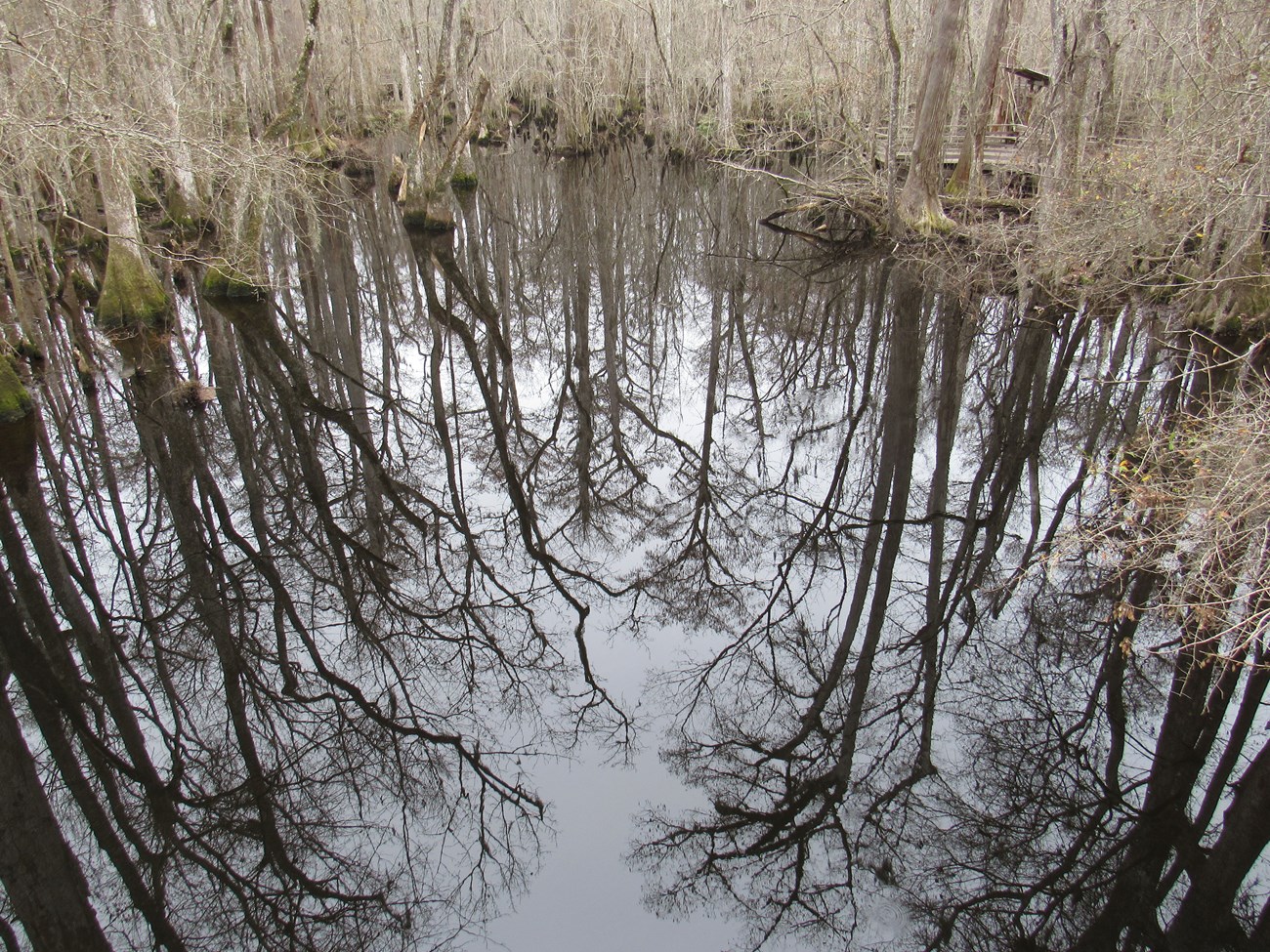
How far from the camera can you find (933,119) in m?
10.8

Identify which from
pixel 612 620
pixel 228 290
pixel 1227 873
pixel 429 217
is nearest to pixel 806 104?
pixel 429 217

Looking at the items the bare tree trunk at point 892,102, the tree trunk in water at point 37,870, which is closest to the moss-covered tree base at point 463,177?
the bare tree trunk at point 892,102

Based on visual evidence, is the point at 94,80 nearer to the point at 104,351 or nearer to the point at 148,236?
the point at 104,351

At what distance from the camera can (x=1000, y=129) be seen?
16.1 m

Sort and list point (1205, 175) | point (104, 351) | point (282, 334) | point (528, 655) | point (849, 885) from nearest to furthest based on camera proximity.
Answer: point (849, 885)
point (528, 655)
point (1205, 175)
point (104, 351)
point (282, 334)

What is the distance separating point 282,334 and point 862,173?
8135 mm

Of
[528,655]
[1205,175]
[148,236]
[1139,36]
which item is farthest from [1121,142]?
[148,236]

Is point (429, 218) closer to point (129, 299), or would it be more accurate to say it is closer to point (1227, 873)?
point (129, 299)

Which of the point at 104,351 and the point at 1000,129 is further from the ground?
the point at 1000,129

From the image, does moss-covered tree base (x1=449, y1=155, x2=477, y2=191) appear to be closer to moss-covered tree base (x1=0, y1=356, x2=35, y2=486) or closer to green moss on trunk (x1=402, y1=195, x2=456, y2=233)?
green moss on trunk (x1=402, y1=195, x2=456, y2=233)

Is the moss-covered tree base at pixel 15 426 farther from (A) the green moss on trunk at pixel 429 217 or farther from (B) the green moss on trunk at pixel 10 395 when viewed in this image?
(A) the green moss on trunk at pixel 429 217

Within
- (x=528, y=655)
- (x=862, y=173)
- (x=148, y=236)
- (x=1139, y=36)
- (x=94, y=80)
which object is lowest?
(x=528, y=655)

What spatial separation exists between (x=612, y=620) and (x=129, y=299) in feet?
22.9

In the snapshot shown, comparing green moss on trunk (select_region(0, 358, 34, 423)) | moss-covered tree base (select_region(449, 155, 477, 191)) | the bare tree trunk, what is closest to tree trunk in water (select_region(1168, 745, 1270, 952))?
green moss on trunk (select_region(0, 358, 34, 423))
